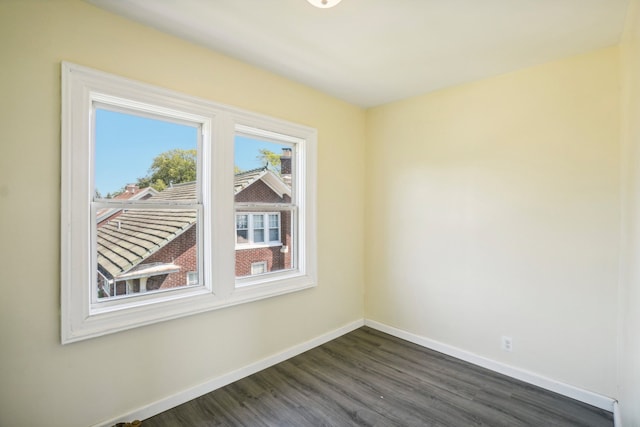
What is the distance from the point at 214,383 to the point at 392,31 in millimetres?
2868

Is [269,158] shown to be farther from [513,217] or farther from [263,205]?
[513,217]

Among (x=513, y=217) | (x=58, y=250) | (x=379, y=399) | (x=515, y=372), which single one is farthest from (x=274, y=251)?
(x=515, y=372)

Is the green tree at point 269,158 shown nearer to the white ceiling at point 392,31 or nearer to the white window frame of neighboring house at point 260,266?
the white ceiling at point 392,31

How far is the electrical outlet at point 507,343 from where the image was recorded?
2.59m

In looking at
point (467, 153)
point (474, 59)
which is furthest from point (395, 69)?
point (467, 153)

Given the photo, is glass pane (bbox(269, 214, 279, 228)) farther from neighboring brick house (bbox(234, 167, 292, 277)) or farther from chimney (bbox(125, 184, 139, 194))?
chimney (bbox(125, 184, 139, 194))

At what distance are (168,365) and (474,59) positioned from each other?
3232 millimetres

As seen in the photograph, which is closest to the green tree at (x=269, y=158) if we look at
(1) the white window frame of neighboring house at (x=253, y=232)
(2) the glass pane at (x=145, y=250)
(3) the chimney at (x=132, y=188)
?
(1) the white window frame of neighboring house at (x=253, y=232)

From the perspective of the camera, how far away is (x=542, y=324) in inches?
95.9

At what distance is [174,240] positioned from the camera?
7.48 feet

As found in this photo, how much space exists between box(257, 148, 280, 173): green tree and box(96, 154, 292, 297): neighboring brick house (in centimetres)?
7

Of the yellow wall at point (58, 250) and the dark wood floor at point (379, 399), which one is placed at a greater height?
the yellow wall at point (58, 250)

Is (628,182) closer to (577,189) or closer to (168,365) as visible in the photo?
(577,189)

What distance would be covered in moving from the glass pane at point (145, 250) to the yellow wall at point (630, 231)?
2.68 meters
